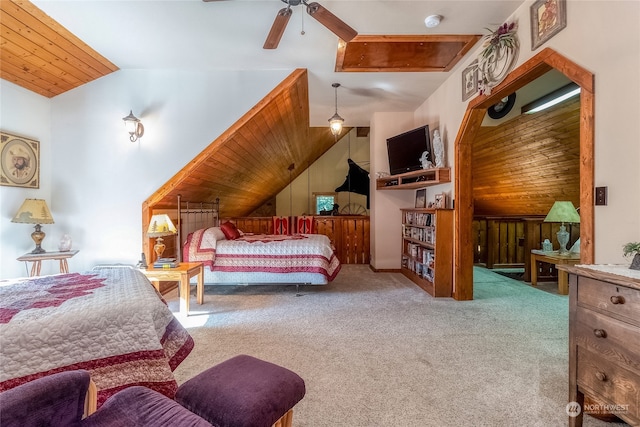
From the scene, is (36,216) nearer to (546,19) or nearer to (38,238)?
(38,238)

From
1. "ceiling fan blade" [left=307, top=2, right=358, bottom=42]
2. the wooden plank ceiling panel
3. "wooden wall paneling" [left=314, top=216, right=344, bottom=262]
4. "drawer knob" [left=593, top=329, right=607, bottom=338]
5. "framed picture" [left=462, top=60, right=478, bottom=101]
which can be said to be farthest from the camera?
"wooden wall paneling" [left=314, top=216, right=344, bottom=262]

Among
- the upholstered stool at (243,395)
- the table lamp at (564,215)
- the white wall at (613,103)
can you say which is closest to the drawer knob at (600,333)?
the white wall at (613,103)

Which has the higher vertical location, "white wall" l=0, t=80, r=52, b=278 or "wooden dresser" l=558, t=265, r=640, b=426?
"white wall" l=0, t=80, r=52, b=278

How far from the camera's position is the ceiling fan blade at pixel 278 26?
2.12 m

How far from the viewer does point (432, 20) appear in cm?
274

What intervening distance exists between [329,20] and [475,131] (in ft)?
7.85

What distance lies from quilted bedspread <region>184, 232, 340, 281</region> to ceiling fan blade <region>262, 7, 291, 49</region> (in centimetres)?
248

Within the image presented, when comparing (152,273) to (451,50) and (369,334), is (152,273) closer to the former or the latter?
(369,334)

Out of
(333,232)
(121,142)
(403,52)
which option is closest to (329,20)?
(403,52)

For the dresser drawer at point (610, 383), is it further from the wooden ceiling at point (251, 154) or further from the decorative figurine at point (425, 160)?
the wooden ceiling at point (251, 154)

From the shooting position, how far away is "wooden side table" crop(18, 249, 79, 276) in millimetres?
3252

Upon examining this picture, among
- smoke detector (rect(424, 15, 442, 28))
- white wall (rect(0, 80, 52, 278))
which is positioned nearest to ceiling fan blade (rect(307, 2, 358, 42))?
smoke detector (rect(424, 15, 442, 28))

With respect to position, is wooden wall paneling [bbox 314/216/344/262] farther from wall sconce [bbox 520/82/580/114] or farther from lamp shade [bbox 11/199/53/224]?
lamp shade [bbox 11/199/53/224]

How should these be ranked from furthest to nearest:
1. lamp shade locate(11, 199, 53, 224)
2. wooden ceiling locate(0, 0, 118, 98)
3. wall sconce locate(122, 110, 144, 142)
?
wall sconce locate(122, 110, 144, 142)
lamp shade locate(11, 199, 53, 224)
wooden ceiling locate(0, 0, 118, 98)
